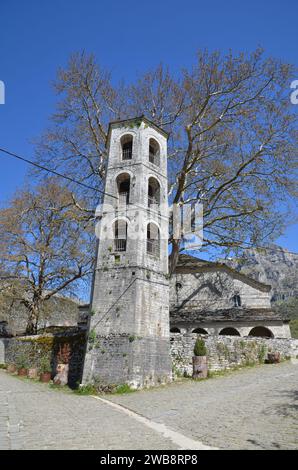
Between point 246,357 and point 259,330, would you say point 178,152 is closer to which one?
point 246,357

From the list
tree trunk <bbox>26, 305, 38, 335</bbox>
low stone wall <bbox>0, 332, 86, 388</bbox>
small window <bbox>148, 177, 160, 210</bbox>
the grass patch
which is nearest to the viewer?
the grass patch

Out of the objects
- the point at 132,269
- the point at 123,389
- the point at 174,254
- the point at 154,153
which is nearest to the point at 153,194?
the point at 154,153

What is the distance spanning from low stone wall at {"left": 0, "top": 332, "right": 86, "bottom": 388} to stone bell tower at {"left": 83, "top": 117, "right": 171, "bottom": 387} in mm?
2353

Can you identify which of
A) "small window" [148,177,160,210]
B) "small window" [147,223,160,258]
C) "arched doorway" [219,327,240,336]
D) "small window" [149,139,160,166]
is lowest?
"arched doorway" [219,327,240,336]

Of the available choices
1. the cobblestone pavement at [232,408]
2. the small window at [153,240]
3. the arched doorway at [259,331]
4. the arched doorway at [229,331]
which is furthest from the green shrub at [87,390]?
the arched doorway at [259,331]

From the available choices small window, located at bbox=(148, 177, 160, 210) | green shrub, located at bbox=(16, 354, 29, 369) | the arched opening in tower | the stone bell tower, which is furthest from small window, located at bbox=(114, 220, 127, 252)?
green shrub, located at bbox=(16, 354, 29, 369)

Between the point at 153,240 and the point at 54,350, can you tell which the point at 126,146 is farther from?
the point at 54,350

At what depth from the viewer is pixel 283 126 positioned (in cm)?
2022

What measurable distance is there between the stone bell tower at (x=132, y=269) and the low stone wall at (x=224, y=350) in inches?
49.6

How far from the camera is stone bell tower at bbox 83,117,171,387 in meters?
14.3

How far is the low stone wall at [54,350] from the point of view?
16875 millimetres

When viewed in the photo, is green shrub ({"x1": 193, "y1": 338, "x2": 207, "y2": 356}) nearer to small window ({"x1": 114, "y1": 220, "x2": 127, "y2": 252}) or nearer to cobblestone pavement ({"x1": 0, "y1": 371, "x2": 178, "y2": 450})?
small window ({"x1": 114, "y1": 220, "x2": 127, "y2": 252})

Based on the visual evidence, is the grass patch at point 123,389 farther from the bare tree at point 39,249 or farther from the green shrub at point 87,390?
the bare tree at point 39,249

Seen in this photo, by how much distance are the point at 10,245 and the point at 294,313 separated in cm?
6700
